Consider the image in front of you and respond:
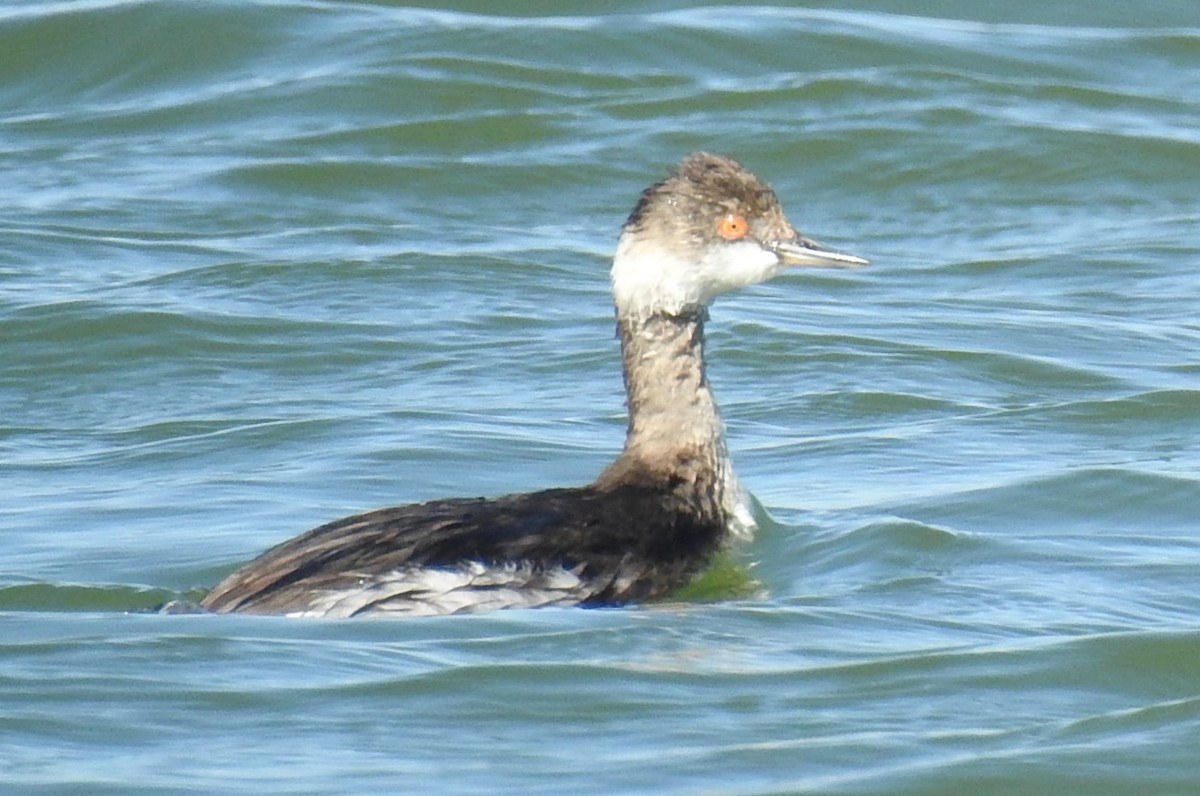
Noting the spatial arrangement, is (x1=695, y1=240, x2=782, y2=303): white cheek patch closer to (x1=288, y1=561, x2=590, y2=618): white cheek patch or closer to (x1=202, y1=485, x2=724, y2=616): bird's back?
(x1=202, y1=485, x2=724, y2=616): bird's back

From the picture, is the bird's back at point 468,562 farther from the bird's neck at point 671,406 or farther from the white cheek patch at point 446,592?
the bird's neck at point 671,406

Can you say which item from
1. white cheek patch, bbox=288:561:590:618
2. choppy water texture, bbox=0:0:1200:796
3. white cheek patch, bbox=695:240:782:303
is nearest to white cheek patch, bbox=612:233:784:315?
white cheek patch, bbox=695:240:782:303

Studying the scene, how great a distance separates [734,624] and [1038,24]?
489 inches

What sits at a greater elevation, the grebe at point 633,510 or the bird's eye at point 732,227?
the bird's eye at point 732,227

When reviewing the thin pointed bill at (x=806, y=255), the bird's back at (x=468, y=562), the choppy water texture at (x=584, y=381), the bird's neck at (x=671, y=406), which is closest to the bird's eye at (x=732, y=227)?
the thin pointed bill at (x=806, y=255)

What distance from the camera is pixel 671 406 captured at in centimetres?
885

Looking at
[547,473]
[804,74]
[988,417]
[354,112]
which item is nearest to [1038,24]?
[804,74]

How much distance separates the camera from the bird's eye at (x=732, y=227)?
29.2ft

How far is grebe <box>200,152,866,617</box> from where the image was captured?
7457mm

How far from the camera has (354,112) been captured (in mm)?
17250

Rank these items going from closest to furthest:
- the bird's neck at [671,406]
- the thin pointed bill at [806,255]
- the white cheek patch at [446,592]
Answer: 1. the white cheek patch at [446,592]
2. the bird's neck at [671,406]
3. the thin pointed bill at [806,255]

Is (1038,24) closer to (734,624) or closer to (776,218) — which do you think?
(776,218)

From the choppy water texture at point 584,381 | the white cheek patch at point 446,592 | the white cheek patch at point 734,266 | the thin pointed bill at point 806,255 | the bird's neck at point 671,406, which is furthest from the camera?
the thin pointed bill at point 806,255

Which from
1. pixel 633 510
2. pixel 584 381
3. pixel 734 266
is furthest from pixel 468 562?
pixel 584 381
